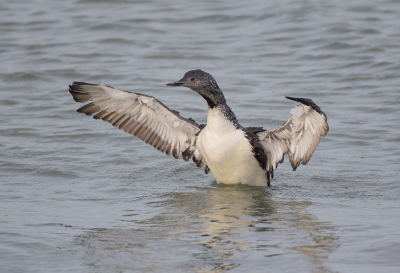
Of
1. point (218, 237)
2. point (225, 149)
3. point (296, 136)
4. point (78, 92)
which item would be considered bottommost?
point (218, 237)

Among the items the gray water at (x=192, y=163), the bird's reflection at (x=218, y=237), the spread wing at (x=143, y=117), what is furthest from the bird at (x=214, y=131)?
the bird's reflection at (x=218, y=237)

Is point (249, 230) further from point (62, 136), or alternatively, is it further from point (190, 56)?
point (190, 56)

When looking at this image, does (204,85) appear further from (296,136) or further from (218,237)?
(218,237)

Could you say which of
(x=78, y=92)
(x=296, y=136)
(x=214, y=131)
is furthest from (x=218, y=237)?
(x=78, y=92)

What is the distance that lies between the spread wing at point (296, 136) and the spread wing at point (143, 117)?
3.18 feet

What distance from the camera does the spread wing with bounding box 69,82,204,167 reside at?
27.1 ft

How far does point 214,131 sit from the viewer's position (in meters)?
7.86

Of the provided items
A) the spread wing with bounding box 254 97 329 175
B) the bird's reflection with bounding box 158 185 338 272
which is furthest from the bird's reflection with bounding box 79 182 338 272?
the spread wing with bounding box 254 97 329 175

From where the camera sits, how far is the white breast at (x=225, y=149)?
7.85 meters

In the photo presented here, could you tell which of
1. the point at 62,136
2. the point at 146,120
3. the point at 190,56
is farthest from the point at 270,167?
the point at 190,56

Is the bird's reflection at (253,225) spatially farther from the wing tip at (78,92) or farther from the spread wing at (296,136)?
the wing tip at (78,92)

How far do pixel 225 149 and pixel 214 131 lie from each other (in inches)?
9.5

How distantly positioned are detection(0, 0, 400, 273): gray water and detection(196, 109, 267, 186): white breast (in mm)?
254

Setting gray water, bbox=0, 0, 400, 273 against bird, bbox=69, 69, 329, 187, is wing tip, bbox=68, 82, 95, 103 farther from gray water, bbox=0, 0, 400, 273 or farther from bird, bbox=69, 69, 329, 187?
gray water, bbox=0, 0, 400, 273
